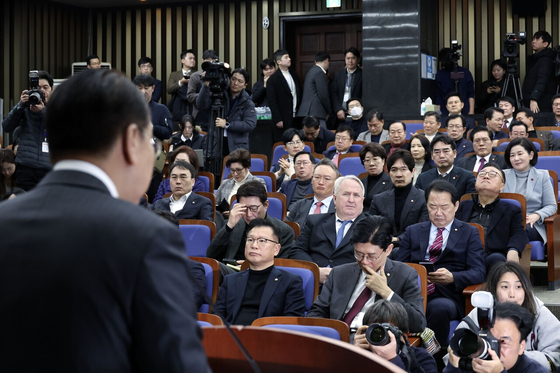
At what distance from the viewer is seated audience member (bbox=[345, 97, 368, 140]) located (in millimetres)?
7434

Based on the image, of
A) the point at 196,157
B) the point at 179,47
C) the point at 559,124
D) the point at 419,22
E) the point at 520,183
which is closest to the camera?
the point at 520,183

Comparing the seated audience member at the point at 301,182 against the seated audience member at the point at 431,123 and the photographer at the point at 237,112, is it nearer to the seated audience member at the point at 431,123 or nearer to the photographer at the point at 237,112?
the photographer at the point at 237,112

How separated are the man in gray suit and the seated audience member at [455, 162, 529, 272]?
12.1 feet

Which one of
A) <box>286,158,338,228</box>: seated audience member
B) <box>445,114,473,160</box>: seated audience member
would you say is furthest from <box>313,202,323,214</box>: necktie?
<box>445,114,473,160</box>: seated audience member

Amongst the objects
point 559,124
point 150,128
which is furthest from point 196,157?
point 150,128

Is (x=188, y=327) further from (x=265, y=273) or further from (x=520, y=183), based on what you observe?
(x=520, y=183)

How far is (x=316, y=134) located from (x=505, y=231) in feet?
10.5

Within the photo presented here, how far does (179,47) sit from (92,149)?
1015 centimetres

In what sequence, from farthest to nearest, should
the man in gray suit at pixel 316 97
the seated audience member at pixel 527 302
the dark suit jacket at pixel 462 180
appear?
the man in gray suit at pixel 316 97
the dark suit jacket at pixel 462 180
the seated audience member at pixel 527 302

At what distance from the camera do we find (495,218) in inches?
159

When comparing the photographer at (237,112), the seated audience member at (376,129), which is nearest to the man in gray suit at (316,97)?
the seated audience member at (376,129)

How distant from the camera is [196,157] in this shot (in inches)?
217

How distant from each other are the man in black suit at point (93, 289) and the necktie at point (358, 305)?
2290 mm

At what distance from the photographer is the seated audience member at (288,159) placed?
5.86 metres
